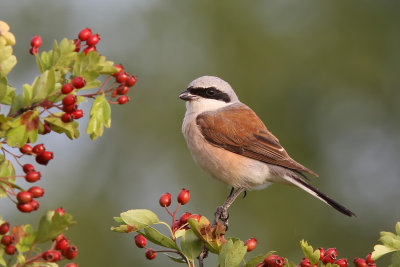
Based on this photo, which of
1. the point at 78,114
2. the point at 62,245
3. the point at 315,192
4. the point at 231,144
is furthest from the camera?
the point at 231,144

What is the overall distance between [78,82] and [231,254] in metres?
0.86

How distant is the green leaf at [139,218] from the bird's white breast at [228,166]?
6.20 feet

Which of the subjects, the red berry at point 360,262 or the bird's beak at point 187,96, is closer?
the red berry at point 360,262

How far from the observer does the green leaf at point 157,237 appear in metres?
2.38

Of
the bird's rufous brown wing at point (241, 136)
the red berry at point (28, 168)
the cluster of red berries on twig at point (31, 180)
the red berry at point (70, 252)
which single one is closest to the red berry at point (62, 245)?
the red berry at point (70, 252)

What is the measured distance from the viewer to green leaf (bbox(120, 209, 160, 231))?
235 centimetres

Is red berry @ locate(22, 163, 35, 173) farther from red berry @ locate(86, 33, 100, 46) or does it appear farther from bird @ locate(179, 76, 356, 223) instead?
bird @ locate(179, 76, 356, 223)

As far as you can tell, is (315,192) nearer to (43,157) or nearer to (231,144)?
(231,144)

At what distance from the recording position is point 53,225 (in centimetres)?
183

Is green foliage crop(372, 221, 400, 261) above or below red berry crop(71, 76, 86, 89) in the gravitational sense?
below

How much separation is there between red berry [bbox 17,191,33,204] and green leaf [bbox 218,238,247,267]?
2.55ft

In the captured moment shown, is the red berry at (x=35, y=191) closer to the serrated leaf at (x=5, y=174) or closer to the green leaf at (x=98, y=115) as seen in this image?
the serrated leaf at (x=5, y=174)

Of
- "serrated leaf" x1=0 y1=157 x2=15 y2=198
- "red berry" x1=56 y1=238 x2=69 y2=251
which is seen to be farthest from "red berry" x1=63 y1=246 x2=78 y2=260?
"serrated leaf" x1=0 y1=157 x2=15 y2=198

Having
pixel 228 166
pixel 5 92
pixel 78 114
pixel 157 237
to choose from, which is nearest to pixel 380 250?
pixel 157 237
